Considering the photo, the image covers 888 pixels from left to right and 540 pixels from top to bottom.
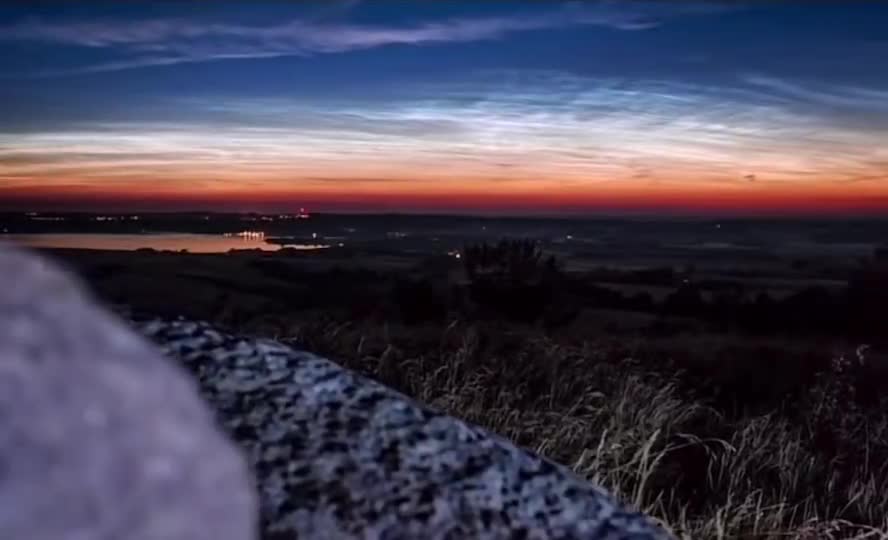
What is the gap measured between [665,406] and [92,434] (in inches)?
229

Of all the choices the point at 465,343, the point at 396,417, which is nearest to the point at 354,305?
the point at 465,343

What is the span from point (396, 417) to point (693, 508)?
3382mm

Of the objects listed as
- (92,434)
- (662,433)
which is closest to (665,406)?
(662,433)

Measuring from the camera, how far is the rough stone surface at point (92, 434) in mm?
1115

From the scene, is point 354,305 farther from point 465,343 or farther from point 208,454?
point 208,454

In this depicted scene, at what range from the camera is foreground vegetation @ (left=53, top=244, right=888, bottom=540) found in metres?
5.30

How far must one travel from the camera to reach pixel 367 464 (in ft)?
7.52

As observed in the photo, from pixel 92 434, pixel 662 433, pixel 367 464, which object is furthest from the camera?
pixel 662 433

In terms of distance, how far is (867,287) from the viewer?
15.9 meters

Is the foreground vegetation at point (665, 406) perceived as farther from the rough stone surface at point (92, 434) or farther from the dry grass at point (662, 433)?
the rough stone surface at point (92, 434)

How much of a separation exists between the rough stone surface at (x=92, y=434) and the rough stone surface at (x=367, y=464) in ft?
2.99

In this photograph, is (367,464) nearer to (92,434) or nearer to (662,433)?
(92,434)

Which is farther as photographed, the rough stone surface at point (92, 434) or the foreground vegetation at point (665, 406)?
the foreground vegetation at point (665, 406)

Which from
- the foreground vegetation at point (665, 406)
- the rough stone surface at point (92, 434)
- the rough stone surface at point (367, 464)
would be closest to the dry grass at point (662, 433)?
the foreground vegetation at point (665, 406)
